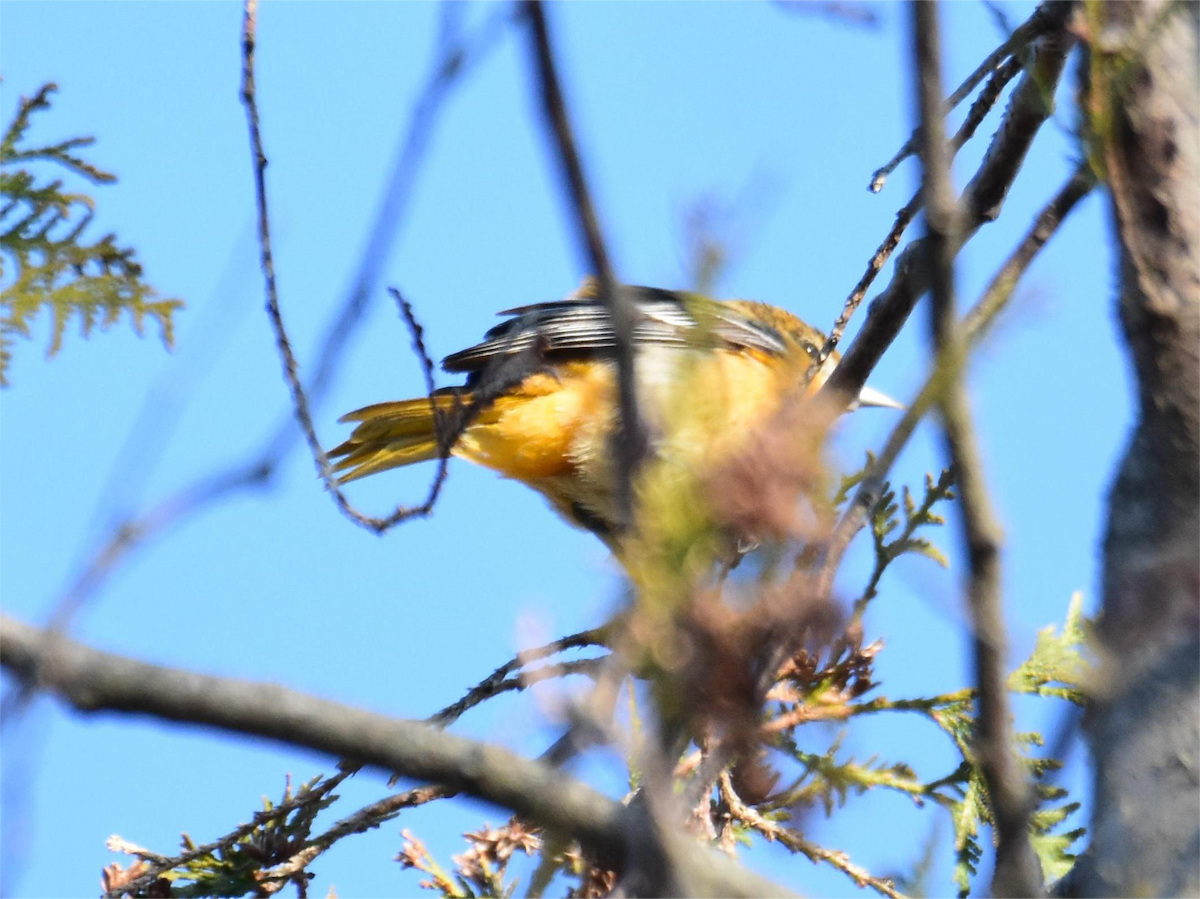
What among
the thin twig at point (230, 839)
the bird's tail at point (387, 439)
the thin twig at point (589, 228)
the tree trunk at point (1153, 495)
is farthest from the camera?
the bird's tail at point (387, 439)

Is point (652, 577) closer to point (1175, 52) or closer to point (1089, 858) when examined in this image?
point (1089, 858)

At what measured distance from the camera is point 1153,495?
5.52 feet

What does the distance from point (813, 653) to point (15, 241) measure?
2973 millimetres

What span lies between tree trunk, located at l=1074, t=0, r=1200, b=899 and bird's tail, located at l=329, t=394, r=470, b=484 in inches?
142

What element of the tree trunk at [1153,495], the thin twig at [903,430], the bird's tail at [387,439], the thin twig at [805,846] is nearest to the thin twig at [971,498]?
the thin twig at [903,430]

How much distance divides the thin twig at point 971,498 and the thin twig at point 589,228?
0.26 meters

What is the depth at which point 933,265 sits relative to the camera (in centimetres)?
111

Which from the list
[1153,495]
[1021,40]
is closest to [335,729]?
[1153,495]

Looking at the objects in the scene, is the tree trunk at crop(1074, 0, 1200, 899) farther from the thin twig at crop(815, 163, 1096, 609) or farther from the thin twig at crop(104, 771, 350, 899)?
the thin twig at crop(104, 771, 350, 899)

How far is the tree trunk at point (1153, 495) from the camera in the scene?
154 centimetres

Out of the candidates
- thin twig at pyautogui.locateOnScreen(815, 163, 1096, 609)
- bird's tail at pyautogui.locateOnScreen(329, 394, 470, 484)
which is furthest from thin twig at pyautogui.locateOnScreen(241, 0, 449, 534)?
bird's tail at pyautogui.locateOnScreen(329, 394, 470, 484)

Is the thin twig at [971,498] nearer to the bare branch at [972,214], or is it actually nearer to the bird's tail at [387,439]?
the bare branch at [972,214]

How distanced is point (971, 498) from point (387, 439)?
4.19 metres

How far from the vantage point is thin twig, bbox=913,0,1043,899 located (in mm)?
1096
